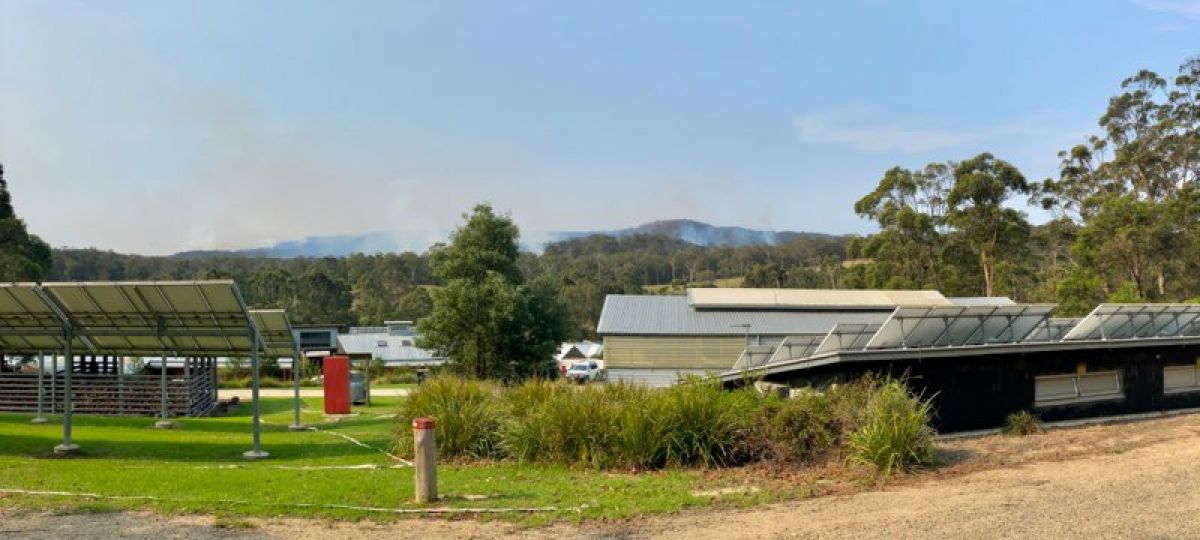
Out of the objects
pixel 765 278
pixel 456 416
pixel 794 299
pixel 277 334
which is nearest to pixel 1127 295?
pixel 794 299

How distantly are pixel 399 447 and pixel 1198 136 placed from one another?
70870mm

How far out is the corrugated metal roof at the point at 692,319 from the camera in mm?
43562

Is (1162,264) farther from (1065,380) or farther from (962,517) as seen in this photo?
(962,517)

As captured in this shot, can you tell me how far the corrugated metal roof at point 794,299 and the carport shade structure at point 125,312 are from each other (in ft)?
109

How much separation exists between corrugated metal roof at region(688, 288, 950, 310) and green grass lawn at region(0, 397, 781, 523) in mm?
32047

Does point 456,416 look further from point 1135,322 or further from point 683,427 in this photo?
point 1135,322

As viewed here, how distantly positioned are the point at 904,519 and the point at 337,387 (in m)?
19.9

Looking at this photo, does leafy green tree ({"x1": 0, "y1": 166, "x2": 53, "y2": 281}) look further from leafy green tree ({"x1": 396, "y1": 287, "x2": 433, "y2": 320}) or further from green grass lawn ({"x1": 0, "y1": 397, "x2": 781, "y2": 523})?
leafy green tree ({"x1": 396, "y1": 287, "x2": 433, "y2": 320})

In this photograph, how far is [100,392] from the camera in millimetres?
23594

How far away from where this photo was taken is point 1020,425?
49.2ft

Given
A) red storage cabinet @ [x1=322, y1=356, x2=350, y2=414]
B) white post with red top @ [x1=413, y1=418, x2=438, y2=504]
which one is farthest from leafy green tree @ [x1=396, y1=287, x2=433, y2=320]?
white post with red top @ [x1=413, y1=418, x2=438, y2=504]

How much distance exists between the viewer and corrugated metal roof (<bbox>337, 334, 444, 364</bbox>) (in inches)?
2584

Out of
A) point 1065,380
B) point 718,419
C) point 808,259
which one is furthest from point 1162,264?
point 808,259

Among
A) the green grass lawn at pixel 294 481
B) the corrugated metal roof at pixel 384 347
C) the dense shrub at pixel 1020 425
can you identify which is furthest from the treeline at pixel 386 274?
the dense shrub at pixel 1020 425
